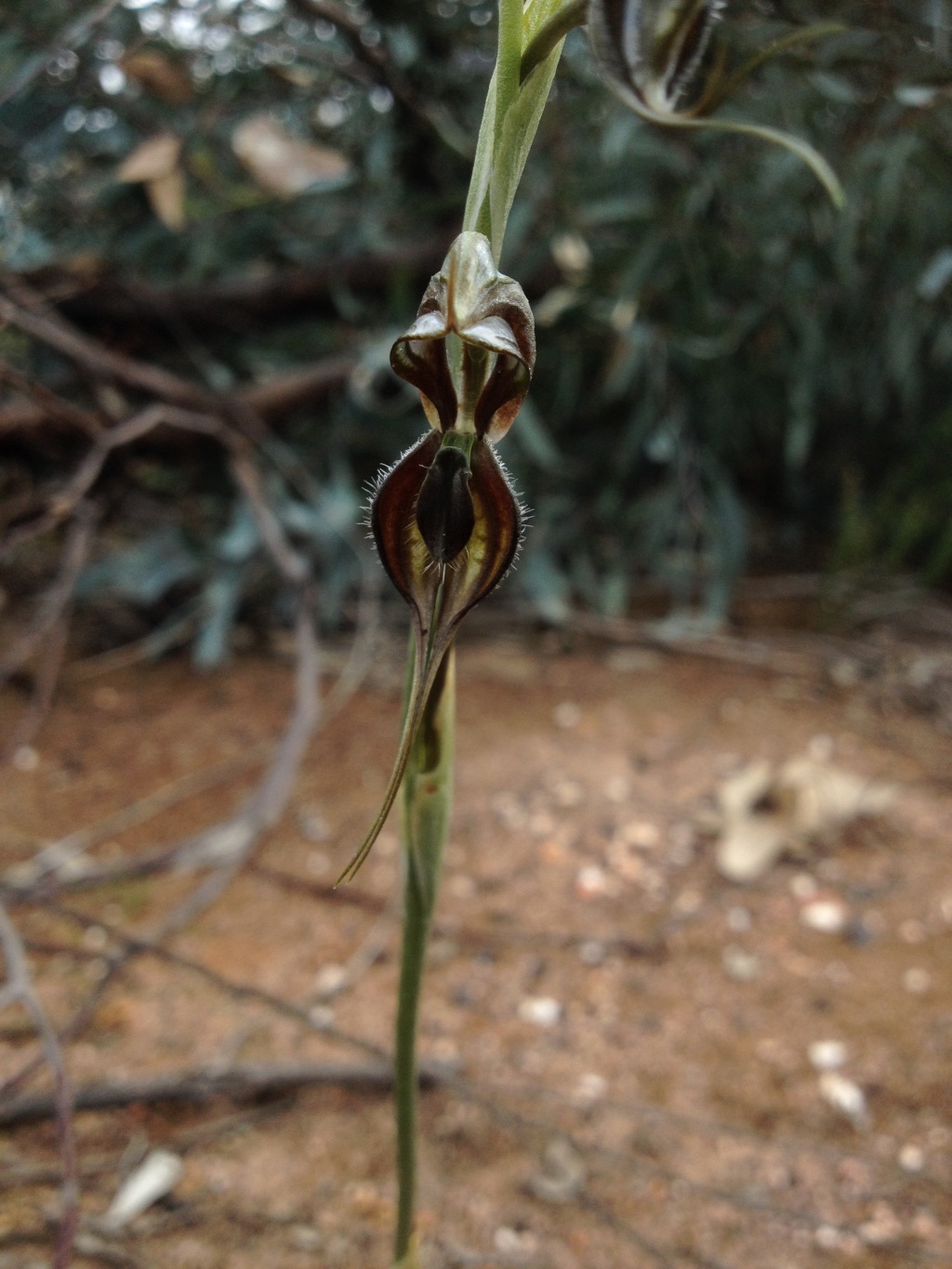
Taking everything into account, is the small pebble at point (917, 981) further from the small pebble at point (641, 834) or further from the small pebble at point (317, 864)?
the small pebble at point (317, 864)

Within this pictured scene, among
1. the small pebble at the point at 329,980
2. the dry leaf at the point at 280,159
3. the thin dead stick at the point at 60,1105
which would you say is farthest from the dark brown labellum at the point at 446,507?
the dry leaf at the point at 280,159

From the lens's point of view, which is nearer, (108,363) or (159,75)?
(159,75)

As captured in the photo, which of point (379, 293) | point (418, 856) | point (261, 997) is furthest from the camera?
point (379, 293)

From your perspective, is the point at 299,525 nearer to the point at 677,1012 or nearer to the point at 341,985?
the point at 341,985

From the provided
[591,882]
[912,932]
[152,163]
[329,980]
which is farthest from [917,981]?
[152,163]

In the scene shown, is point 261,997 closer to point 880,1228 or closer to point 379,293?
point 880,1228

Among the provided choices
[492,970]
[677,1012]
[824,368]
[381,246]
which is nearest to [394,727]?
[492,970]
